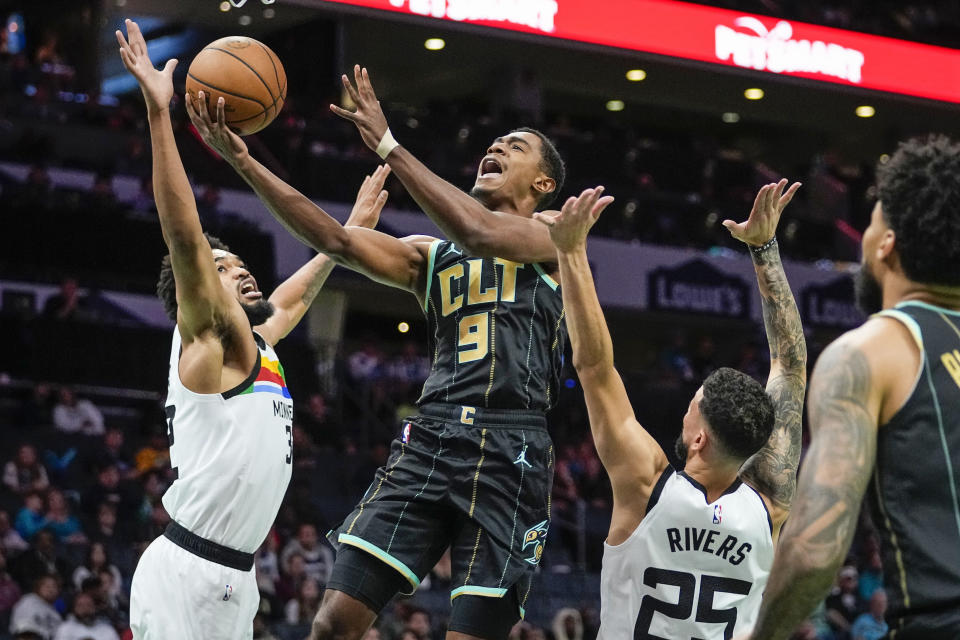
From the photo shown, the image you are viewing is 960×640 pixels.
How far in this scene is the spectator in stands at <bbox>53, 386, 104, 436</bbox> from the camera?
1380 centimetres

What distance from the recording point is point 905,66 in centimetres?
2214

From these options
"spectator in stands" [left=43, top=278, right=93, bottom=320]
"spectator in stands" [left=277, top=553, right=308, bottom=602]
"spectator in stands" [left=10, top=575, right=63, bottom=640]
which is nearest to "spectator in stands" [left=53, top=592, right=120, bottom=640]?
"spectator in stands" [left=10, top=575, right=63, bottom=640]

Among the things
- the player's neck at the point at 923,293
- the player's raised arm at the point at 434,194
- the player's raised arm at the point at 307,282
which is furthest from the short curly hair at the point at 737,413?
the player's raised arm at the point at 307,282

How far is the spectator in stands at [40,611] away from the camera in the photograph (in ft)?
34.4

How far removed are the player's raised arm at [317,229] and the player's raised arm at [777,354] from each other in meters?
1.36

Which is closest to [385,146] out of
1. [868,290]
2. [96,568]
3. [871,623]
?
[868,290]

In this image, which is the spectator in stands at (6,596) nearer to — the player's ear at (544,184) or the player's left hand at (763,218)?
the player's ear at (544,184)

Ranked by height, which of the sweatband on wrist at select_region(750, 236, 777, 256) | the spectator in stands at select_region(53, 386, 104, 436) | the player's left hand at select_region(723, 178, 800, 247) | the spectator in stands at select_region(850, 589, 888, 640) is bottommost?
the spectator in stands at select_region(850, 589, 888, 640)

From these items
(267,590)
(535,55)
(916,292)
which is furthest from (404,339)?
(916,292)

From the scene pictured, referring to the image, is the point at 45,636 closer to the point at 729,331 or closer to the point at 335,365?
the point at 335,365

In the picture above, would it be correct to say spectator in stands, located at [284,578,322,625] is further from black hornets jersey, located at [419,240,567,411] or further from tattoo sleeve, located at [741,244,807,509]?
tattoo sleeve, located at [741,244,807,509]

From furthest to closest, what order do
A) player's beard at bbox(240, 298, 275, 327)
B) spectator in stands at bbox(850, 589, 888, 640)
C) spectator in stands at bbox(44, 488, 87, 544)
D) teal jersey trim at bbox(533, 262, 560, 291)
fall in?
spectator in stands at bbox(850, 589, 888, 640) → spectator in stands at bbox(44, 488, 87, 544) → player's beard at bbox(240, 298, 275, 327) → teal jersey trim at bbox(533, 262, 560, 291)

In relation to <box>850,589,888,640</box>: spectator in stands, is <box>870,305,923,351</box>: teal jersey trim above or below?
above

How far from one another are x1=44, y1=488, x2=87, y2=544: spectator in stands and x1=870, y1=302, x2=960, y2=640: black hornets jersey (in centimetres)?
987
